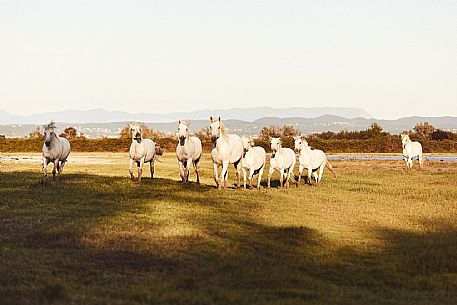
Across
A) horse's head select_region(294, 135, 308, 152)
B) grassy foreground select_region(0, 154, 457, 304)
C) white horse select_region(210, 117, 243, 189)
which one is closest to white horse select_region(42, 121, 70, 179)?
grassy foreground select_region(0, 154, 457, 304)

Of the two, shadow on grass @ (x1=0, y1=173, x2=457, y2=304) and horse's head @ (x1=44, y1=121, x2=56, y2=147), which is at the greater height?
horse's head @ (x1=44, y1=121, x2=56, y2=147)

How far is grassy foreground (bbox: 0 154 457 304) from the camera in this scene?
905cm

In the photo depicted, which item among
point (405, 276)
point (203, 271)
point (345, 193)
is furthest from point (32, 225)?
point (345, 193)

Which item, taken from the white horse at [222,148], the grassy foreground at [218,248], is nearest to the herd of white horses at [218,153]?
the white horse at [222,148]

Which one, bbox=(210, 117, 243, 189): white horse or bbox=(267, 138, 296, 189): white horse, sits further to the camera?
bbox=(267, 138, 296, 189): white horse

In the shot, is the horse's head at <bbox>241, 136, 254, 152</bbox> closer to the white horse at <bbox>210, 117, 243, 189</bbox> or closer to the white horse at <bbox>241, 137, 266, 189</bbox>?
the white horse at <bbox>241, 137, 266, 189</bbox>

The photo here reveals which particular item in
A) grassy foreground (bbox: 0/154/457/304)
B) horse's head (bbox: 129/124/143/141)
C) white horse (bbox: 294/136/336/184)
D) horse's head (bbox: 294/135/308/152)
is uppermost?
horse's head (bbox: 129/124/143/141)

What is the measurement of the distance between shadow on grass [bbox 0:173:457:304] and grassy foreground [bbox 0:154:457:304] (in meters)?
0.03

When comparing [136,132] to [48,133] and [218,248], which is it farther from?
[218,248]

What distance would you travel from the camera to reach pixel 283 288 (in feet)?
30.5

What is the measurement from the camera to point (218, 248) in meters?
12.1

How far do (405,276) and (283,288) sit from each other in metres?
2.69

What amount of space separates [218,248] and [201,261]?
48.3 inches

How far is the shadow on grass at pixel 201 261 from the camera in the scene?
891 cm
